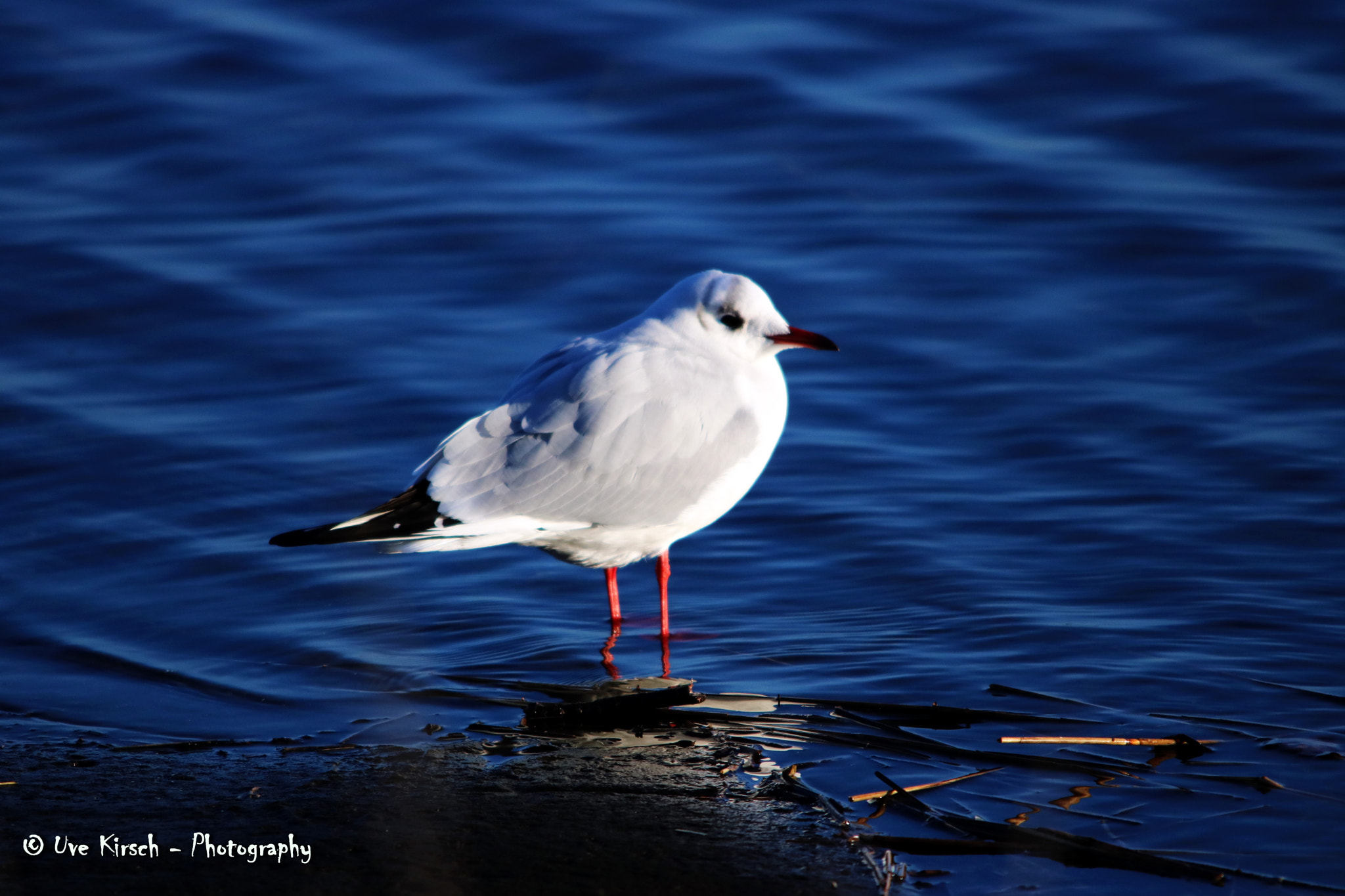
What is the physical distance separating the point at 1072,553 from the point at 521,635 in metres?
2.31

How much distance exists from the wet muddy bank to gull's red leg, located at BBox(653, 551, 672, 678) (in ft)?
3.22

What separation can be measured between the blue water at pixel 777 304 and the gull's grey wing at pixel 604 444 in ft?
1.81

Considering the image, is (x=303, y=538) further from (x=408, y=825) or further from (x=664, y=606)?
(x=408, y=825)

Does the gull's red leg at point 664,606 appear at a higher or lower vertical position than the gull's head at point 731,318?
lower

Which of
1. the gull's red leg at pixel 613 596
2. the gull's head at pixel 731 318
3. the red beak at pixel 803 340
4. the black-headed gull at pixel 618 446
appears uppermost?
the gull's head at pixel 731 318

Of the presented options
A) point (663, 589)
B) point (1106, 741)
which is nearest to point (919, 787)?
point (1106, 741)

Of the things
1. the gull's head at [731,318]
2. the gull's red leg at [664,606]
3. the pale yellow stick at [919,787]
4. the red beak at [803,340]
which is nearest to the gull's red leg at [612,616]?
the gull's red leg at [664,606]

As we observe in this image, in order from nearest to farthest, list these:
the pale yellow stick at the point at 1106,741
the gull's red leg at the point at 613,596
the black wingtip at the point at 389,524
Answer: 1. the pale yellow stick at the point at 1106,741
2. the black wingtip at the point at 389,524
3. the gull's red leg at the point at 613,596

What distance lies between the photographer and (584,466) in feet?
17.9

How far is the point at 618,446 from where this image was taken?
5457mm

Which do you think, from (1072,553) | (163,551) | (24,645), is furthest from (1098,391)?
(24,645)

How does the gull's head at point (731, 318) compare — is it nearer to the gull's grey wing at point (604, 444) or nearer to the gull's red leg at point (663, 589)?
the gull's grey wing at point (604, 444)

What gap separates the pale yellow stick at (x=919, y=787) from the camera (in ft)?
13.3

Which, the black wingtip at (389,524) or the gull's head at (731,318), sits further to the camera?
the gull's head at (731,318)
